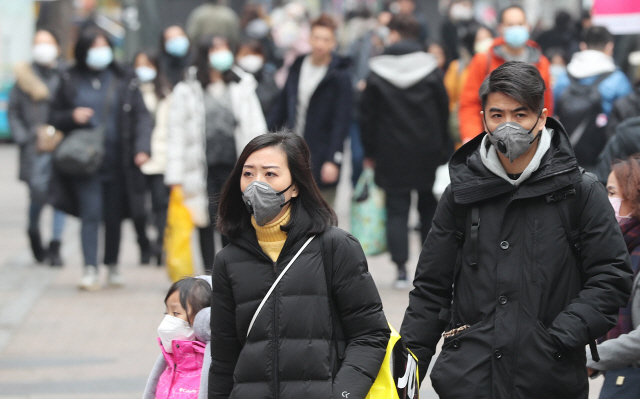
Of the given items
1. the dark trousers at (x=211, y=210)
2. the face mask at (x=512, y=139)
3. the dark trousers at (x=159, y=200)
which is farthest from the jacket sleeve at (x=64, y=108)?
the face mask at (x=512, y=139)

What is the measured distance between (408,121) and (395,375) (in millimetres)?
5093

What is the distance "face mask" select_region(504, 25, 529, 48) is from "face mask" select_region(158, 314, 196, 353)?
4.56m

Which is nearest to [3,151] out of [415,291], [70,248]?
[70,248]

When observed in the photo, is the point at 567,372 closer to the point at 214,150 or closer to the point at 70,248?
the point at 214,150

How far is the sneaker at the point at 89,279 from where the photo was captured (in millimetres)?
8977

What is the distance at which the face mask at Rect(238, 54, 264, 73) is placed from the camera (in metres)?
10.3

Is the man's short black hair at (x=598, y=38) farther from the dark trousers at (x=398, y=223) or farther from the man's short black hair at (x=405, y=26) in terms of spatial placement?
the dark trousers at (x=398, y=223)

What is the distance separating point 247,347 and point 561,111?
5.45m

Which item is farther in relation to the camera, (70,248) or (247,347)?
(70,248)

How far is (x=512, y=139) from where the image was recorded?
11.3ft

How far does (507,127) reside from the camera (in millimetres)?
3469

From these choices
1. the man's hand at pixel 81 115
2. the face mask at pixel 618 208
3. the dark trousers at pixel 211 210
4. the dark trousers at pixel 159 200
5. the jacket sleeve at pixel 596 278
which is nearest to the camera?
the jacket sleeve at pixel 596 278

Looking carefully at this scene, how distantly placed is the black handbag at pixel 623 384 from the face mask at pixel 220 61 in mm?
4553

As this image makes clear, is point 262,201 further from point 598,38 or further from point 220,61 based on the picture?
point 598,38
